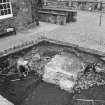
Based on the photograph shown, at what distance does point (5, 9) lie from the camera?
8.98m

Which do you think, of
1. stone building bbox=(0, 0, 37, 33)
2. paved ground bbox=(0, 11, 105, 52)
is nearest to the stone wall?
stone building bbox=(0, 0, 37, 33)

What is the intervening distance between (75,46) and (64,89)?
255 centimetres

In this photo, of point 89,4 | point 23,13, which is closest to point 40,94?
point 23,13

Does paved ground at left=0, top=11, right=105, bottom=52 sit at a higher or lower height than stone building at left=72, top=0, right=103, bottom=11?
lower

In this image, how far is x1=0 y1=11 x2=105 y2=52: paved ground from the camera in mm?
7914

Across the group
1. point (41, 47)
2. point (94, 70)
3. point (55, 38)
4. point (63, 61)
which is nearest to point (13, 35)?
point (41, 47)

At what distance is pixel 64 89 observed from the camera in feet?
19.8

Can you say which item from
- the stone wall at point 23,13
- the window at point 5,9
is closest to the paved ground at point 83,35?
the stone wall at point 23,13

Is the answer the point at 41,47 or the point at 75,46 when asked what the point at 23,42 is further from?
the point at 75,46

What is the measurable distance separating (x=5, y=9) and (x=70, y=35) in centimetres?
421

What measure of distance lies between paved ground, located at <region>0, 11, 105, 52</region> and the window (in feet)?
4.39

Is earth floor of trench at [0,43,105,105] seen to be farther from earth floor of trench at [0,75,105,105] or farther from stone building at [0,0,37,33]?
stone building at [0,0,37,33]

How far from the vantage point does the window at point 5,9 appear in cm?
882

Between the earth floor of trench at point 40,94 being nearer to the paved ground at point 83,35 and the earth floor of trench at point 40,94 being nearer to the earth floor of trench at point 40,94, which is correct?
the earth floor of trench at point 40,94
